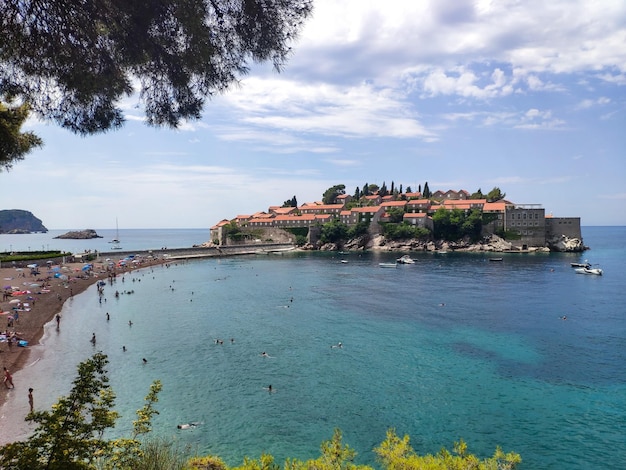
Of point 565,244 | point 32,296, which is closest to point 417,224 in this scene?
point 565,244

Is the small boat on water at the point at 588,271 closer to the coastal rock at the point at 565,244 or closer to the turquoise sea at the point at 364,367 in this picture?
the turquoise sea at the point at 364,367

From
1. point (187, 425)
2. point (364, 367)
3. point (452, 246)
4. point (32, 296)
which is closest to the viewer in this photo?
point (187, 425)

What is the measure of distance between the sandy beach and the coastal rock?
403ft

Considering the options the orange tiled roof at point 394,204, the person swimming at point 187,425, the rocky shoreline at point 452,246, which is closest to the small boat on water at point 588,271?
the rocky shoreline at point 452,246

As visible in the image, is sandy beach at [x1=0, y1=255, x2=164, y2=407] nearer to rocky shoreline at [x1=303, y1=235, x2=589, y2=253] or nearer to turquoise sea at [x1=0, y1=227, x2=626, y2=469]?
turquoise sea at [x1=0, y1=227, x2=626, y2=469]

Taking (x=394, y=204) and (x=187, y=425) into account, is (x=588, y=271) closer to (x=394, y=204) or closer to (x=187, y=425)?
(x=394, y=204)

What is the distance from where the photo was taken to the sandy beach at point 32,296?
36.5 metres

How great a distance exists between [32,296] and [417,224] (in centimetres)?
11512

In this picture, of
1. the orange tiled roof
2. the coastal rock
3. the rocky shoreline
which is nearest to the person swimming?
the rocky shoreline

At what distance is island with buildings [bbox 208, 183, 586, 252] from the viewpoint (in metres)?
129

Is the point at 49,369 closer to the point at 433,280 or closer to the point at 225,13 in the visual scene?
the point at 225,13

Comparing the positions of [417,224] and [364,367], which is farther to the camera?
[417,224]

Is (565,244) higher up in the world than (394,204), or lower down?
lower down

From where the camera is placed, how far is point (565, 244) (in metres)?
128
